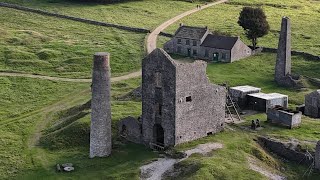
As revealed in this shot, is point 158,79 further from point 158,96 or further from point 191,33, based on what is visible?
point 191,33

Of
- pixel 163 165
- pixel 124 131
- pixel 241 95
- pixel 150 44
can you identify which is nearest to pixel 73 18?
pixel 150 44

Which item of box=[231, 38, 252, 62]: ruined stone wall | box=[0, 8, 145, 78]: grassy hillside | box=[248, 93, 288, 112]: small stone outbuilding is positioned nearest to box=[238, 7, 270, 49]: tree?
box=[231, 38, 252, 62]: ruined stone wall

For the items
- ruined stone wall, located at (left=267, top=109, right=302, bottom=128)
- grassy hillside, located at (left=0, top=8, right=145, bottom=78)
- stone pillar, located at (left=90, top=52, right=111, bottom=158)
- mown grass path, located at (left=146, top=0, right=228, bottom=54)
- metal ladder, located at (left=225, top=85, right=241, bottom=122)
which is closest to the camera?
stone pillar, located at (left=90, top=52, right=111, bottom=158)

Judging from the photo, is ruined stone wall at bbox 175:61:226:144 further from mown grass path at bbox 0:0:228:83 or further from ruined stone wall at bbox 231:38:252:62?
ruined stone wall at bbox 231:38:252:62

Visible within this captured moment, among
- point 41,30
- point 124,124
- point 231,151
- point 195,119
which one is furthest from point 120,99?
point 41,30

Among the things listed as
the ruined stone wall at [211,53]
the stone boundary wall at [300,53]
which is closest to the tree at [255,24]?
the stone boundary wall at [300,53]

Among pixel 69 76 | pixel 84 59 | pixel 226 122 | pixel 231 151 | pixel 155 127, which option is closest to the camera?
pixel 231 151

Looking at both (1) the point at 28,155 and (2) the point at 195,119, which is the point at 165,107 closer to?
(2) the point at 195,119
